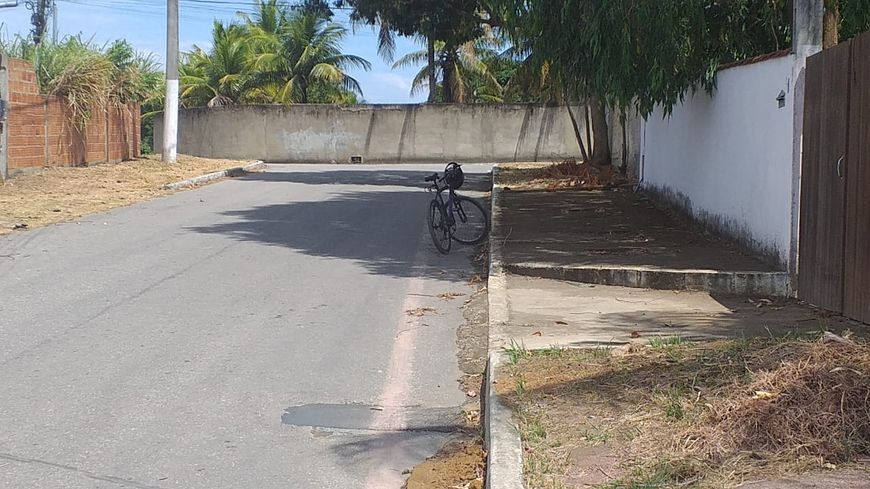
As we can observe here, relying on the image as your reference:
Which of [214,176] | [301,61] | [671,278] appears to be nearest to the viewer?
[671,278]

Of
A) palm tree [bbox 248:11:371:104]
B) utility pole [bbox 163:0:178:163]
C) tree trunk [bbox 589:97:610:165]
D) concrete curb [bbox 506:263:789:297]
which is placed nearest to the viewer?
concrete curb [bbox 506:263:789:297]

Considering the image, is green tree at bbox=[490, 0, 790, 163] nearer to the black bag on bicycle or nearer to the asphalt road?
the black bag on bicycle

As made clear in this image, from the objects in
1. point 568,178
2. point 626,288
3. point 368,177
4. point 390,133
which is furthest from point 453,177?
point 390,133

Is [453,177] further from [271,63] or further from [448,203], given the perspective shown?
[271,63]

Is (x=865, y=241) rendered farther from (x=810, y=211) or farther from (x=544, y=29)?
(x=544, y=29)

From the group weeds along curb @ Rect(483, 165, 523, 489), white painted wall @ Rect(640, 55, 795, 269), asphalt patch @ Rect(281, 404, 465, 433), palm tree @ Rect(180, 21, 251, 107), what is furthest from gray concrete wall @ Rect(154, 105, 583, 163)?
asphalt patch @ Rect(281, 404, 465, 433)

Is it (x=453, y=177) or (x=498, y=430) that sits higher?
(x=453, y=177)

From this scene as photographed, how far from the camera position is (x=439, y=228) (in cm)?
1343

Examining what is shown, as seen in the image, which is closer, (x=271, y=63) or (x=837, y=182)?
(x=837, y=182)

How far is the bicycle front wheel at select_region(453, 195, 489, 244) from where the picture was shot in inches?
543

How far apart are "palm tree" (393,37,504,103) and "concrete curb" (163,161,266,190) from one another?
32.9ft

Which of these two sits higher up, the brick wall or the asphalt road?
the brick wall

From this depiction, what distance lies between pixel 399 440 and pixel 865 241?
4001 millimetres

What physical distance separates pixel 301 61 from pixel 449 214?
1338 inches
